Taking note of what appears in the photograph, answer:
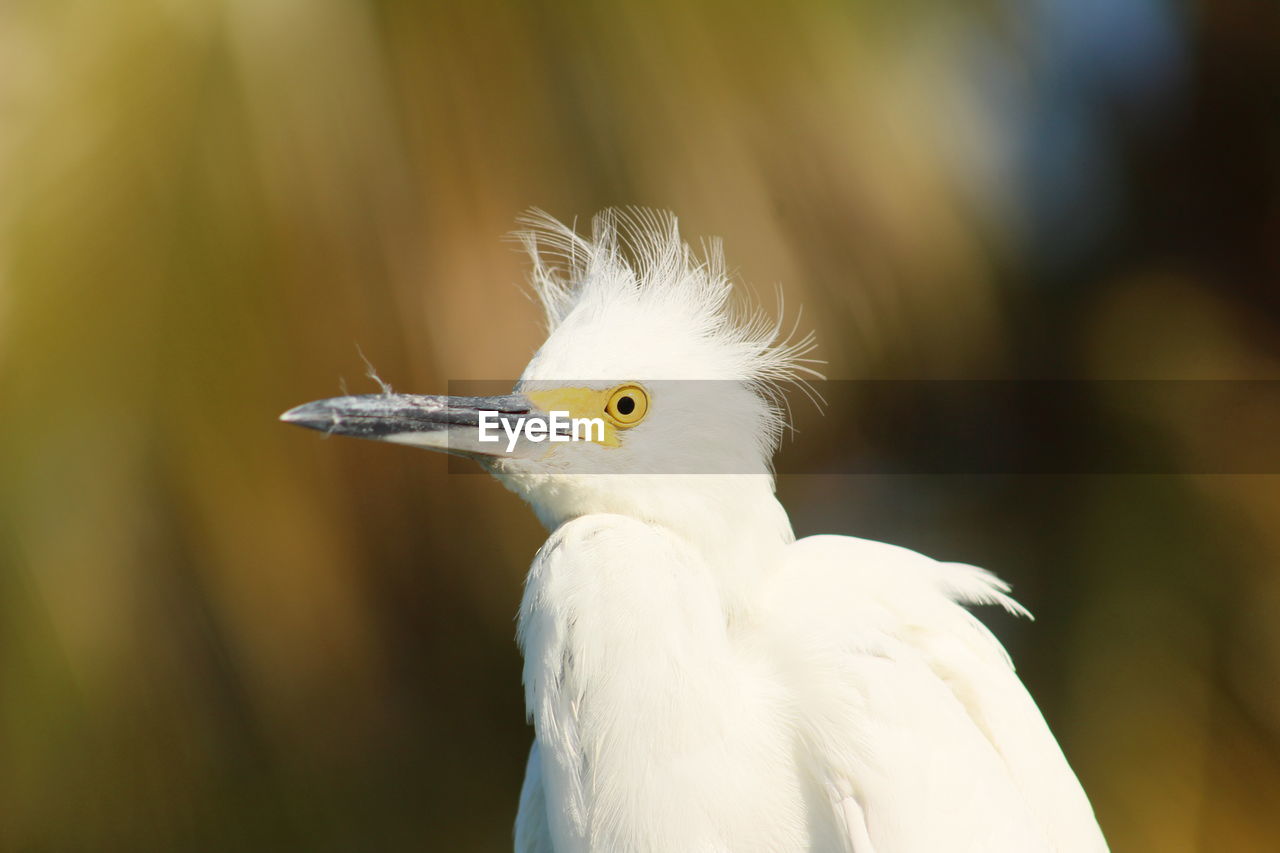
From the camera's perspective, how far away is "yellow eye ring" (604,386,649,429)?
77 centimetres

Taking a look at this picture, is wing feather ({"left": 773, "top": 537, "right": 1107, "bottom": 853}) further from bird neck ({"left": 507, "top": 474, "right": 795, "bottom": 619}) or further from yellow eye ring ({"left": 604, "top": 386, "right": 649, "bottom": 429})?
yellow eye ring ({"left": 604, "top": 386, "right": 649, "bottom": 429})

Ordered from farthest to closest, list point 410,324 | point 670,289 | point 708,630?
point 410,324 < point 670,289 < point 708,630

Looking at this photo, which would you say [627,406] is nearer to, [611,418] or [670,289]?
[611,418]

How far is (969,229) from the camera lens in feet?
4.26

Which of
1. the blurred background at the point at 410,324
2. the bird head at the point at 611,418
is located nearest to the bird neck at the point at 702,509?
the bird head at the point at 611,418

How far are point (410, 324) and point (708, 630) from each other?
78cm

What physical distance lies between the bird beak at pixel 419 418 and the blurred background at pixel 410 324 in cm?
55

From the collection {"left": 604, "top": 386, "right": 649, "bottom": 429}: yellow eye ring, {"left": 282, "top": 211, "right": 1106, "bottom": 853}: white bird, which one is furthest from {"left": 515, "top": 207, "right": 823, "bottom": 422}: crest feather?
{"left": 604, "top": 386, "right": 649, "bottom": 429}: yellow eye ring

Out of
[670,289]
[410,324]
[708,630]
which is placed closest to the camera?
[708,630]

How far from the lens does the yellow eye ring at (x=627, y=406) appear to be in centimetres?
77

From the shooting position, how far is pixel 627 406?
0.78 m

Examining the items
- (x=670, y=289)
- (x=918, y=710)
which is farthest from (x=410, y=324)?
(x=918, y=710)

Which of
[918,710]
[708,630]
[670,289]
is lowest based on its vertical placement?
[918,710]

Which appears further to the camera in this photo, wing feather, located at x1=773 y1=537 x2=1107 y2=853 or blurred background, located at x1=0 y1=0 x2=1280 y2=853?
blurred background, located at x1=0 y1=0 x2=1280 y2=853
